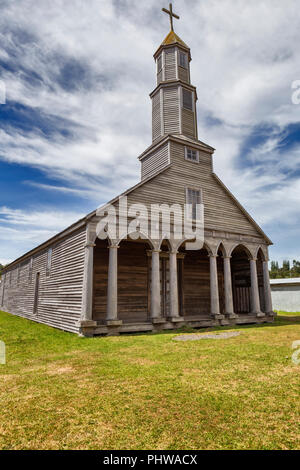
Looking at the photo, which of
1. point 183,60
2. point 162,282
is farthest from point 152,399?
point 183,60

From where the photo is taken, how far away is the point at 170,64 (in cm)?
1869

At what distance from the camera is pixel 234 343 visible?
29.9 feet

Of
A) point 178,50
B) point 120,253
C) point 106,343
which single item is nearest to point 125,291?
point 120,253

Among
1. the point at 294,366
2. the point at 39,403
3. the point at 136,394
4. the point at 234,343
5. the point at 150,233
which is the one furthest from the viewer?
the point at 150,233

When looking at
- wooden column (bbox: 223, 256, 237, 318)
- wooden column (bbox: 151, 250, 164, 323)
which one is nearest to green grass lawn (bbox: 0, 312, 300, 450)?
wooden column (bbox: 151, 250, 164, 323)

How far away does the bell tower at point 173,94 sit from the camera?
1762cm

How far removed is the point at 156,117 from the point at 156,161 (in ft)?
11.1

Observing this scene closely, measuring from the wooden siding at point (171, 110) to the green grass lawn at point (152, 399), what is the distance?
528 inches

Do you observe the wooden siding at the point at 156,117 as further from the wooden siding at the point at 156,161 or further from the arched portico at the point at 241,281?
the arched portico at the point at 241,281

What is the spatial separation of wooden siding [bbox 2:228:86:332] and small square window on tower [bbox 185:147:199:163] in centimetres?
749

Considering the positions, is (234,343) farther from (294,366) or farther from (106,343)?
(106,343)

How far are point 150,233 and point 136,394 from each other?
30.1ft

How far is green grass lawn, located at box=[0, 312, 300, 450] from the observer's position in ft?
10.8

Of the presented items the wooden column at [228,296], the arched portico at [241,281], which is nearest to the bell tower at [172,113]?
the wooden column at [228,296]
